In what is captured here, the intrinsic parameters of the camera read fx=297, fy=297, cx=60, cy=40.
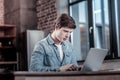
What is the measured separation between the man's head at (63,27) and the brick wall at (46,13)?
3.93 meters

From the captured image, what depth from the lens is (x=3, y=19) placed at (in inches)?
323

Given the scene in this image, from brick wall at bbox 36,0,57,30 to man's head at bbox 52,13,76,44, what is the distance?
3.93 m

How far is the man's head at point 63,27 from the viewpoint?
9.16 ft

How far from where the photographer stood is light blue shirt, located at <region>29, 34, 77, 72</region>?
2686mm

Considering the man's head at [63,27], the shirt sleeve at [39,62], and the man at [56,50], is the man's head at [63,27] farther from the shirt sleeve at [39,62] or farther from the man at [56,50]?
the shirt sleeve at [39,62]

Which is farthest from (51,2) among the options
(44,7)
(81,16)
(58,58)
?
(58,58)

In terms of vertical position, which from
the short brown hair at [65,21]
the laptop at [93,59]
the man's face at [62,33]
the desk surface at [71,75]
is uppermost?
the short brown hair at [65,21]

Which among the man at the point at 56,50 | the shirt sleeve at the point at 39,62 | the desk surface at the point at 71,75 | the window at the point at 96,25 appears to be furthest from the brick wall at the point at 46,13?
the desk surface at the point at 71,75

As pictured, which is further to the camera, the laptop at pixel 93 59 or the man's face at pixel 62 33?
the man's face at pixel 62 33

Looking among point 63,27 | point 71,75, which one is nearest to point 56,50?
point 63,27

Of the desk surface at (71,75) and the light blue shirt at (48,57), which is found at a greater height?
the light blue shirt at (48,57)

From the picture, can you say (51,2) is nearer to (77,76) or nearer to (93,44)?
(93,44)

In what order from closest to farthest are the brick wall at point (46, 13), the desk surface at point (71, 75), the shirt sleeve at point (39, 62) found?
the desk surface at point (71, 75) < the shirt sleeve at point (39, 62) < the brick wall at point (46, 13)

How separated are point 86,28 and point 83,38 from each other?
0.29 m
